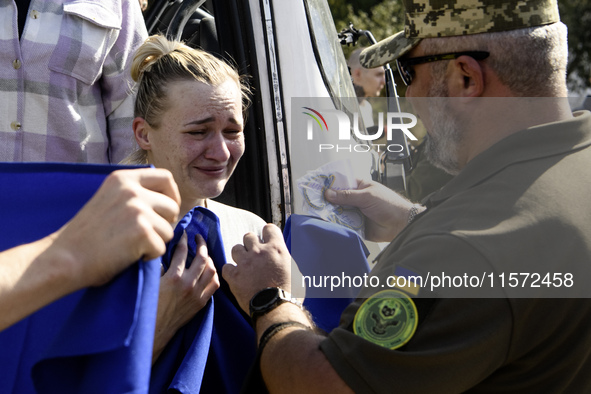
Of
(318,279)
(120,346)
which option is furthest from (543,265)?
(120,346)

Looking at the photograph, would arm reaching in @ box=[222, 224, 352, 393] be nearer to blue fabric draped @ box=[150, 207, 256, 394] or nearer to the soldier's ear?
blue fabric draped @ box=[150, 207, 256, 394]

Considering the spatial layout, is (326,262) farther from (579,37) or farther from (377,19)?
(579,37)

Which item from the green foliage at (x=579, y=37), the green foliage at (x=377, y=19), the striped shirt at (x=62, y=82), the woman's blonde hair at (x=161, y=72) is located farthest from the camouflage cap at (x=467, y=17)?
the green foliage at (x=579, y=37)

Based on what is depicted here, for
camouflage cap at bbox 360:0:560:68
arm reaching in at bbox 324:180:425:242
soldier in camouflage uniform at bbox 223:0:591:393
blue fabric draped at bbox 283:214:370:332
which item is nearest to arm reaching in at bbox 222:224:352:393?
soldier in camouflage uniform at bbox 223:0:591:393

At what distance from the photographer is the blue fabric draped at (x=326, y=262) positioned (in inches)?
87.4

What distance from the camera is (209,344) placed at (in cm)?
214

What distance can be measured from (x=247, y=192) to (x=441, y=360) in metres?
1.66

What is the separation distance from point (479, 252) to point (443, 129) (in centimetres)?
49

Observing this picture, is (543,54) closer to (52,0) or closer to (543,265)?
(543,265)

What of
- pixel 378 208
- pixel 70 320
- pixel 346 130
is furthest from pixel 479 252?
pixel 346 130

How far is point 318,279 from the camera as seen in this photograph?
7.41 ft

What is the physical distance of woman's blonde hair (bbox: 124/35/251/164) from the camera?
2.79m

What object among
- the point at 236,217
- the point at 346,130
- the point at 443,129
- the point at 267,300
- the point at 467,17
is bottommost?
the point at 267,300

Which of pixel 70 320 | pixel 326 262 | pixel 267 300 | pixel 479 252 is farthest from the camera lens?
pixel 326 262
